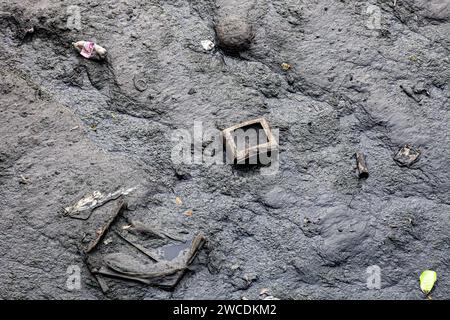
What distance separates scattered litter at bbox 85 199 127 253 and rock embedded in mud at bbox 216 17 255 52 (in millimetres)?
1139

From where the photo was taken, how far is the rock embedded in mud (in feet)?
11.9

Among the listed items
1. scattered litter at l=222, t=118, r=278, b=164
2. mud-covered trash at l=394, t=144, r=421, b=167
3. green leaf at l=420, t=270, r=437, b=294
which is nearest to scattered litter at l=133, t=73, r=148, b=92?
scattered litter at l=222, t=118, r=278, b=164

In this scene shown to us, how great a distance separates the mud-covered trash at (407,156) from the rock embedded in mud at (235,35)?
1.07 metres

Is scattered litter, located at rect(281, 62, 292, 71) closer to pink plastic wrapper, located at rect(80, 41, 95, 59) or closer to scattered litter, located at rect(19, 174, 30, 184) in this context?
pink plastic wrapper, located at rect(80, 41, 95, 59)

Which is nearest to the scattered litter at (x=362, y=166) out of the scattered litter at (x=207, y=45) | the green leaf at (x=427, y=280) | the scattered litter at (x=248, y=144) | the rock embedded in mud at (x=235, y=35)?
the scattered litter at (x=248, y=144)

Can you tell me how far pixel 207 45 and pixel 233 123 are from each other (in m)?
0.56

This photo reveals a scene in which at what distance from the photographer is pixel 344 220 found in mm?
3150

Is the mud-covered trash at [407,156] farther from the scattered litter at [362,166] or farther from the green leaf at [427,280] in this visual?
the green leaf at [427,280]

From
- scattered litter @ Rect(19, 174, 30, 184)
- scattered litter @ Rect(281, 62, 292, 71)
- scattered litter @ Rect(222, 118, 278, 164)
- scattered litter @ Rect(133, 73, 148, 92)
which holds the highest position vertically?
scattered litter @ Rect(281, 62, 292, 71)

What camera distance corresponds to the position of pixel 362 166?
10.7 feet

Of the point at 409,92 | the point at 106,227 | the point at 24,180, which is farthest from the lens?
the point at 409,92

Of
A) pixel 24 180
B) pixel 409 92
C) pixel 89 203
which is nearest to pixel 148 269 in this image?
pixel 89 203

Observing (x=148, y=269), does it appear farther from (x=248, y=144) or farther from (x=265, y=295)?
(x=248, y=144)

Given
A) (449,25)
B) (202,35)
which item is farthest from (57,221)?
(449,25)
